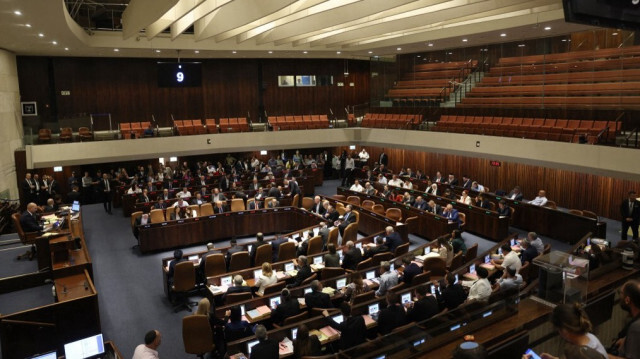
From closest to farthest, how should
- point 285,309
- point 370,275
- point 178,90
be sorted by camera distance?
1. point 285,309
2. point 370,275
3. point 178,90

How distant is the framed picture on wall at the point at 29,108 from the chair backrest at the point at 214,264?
1311 cm

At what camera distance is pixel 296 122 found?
21297 millimetres

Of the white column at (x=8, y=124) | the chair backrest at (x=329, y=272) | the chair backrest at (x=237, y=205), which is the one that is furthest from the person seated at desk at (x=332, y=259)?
the white column at (x=8, y=124)

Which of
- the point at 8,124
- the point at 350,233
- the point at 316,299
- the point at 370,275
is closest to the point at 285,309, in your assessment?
the point at 316,299

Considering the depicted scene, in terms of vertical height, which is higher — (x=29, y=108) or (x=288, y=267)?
(x=29, y=108)

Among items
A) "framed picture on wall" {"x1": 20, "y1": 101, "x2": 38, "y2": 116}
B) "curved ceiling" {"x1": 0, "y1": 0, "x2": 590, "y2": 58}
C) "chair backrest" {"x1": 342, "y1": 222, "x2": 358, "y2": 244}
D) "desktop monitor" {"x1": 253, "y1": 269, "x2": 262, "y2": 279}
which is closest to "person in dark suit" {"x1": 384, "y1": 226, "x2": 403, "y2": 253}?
"chair backrest" {"x1": 342, "y1": 222, "x2": 358, "y2": 244}

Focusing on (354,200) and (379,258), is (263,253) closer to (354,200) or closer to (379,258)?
(379,258)

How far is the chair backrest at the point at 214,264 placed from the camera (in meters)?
9.33

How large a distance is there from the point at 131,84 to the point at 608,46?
60.6ft

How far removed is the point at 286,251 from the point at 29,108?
13.8m

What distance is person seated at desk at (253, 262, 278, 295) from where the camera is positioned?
820 centimetres

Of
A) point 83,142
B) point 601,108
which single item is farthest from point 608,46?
point 83,142

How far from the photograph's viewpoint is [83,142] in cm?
1722

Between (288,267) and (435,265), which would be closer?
(435,265)
